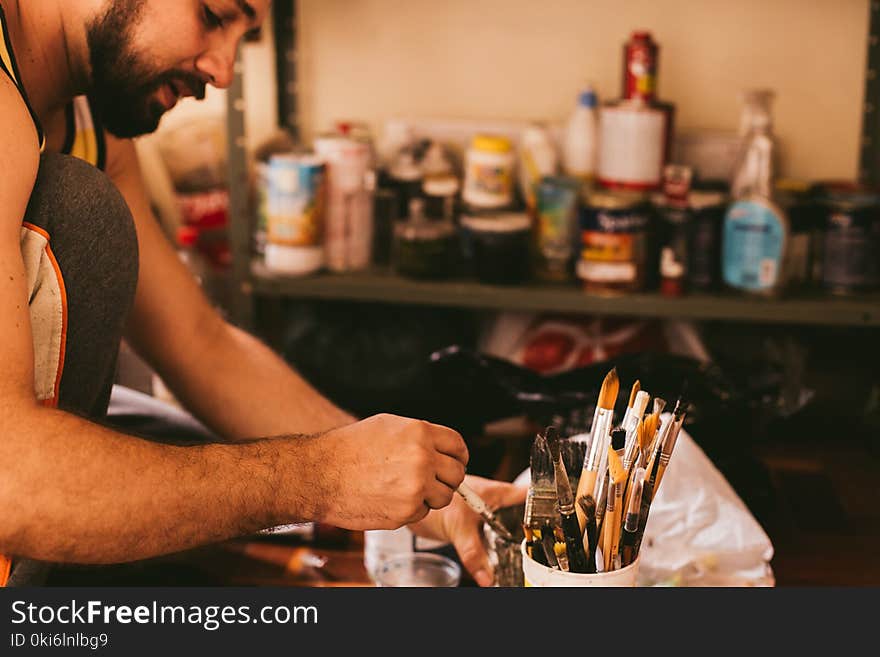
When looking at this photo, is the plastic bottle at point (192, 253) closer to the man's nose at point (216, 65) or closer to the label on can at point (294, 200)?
the label on can at point (294, 200)

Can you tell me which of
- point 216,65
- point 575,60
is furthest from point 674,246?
point 216,65

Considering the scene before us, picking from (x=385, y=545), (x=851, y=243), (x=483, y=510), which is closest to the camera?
(x=483, y=510)

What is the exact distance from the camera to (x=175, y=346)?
1.39 meters

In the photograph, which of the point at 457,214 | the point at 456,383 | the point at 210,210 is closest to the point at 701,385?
the point at 456,383

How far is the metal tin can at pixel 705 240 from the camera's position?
184cm

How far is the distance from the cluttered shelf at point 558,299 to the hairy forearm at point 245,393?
1.73ft

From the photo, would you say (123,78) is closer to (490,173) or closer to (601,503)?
(601,503)

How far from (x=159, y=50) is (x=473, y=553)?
23.5 inches

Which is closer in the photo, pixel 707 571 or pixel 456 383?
pixel 707 571

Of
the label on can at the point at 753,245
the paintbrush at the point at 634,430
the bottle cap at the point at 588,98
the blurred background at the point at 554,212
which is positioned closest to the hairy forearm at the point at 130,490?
the paintbrush at the point at 634,430

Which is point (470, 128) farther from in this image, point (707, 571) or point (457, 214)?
point (707, 571)

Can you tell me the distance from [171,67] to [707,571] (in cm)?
77

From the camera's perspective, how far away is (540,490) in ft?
3.07

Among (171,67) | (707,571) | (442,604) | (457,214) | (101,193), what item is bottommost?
(707,571)
